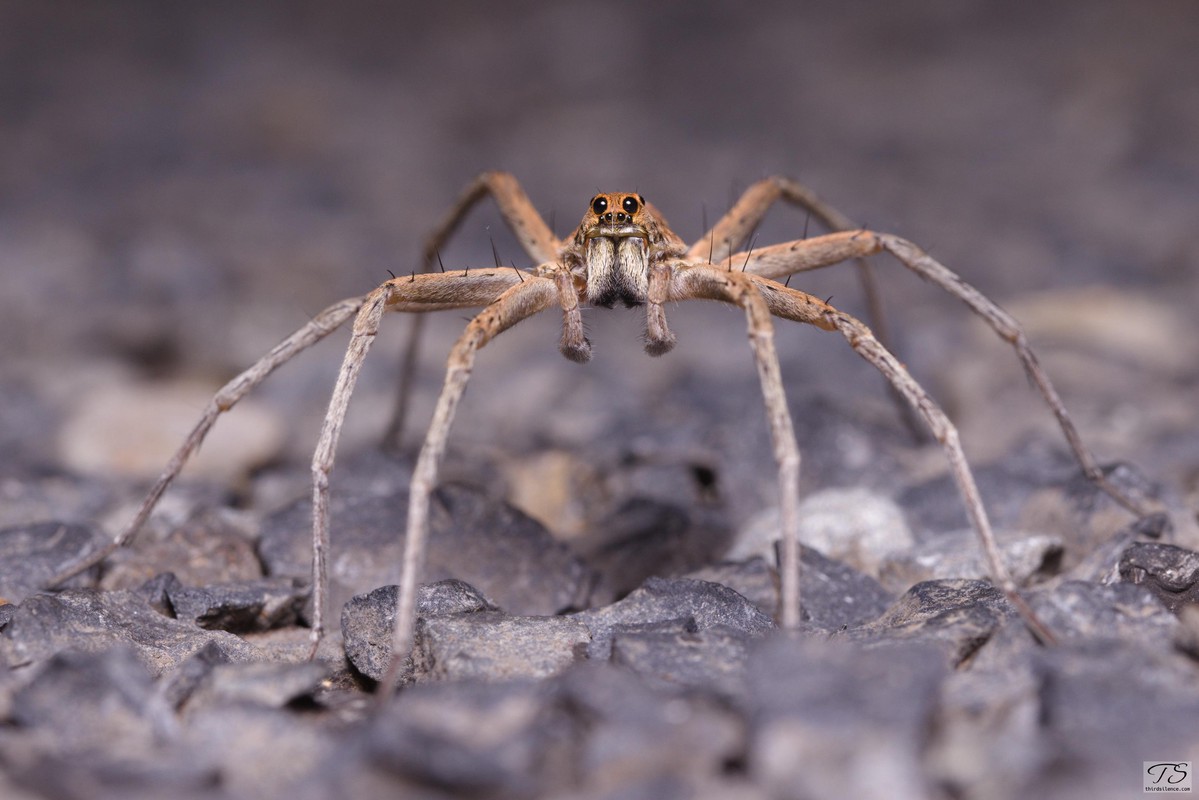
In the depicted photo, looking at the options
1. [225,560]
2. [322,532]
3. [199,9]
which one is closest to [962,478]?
[322,532]

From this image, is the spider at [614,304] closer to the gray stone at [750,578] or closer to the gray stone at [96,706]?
the gray stone at [750,578]

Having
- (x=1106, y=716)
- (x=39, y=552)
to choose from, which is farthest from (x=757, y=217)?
(x=39, y=552)

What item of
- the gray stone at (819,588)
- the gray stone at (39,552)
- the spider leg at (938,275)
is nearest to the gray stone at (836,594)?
the gray stone at (819,588)

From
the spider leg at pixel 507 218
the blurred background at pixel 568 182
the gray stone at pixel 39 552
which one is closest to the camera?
the gray stone at pixel 39 552

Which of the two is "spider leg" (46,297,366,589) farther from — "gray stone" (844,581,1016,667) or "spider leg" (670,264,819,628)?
"gray stone" (844,581,1016,667)

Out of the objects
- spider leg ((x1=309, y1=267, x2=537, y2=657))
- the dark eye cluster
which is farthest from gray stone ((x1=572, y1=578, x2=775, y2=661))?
the dark eye cluster

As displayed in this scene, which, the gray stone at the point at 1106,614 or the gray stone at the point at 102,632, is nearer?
the gray stone at the point at 1106,614
